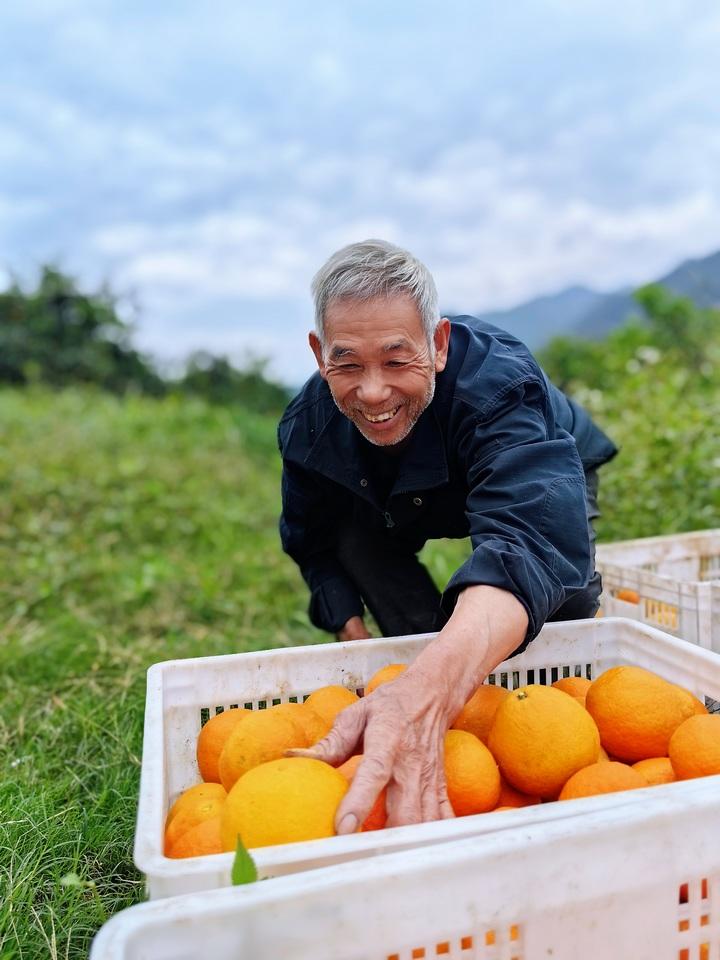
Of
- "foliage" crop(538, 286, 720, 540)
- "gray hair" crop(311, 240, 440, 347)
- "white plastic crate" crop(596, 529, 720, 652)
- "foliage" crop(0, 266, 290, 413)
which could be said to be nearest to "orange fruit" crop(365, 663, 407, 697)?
"gray hair" crop(311, 240, 440, 347)

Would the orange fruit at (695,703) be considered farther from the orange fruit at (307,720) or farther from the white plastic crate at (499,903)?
the orange fruit at (307,720)

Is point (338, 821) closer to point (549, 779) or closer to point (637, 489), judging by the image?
point (549, 779)

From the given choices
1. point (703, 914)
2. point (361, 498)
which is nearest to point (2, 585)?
point (361, 498)

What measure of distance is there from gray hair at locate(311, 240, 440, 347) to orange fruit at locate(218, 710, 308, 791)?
85cm

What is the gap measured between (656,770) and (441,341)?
1.03m

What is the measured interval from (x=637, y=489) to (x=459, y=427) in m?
2.05

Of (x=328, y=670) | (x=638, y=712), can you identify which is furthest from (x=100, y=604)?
(x=638, y=712)

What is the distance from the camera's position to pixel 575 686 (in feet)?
5.41

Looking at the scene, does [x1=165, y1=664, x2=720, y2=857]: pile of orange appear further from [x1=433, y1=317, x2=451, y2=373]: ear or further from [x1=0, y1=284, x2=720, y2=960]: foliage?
[x1=433, y1=317, x2=451, y2=373]: ear

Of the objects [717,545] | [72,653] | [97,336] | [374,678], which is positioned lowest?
[72,653]

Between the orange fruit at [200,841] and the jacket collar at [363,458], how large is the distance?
1.04 m

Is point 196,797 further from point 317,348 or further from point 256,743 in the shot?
point 317,348

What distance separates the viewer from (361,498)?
2334 mm

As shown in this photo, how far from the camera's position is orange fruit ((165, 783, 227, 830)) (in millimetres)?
1329
